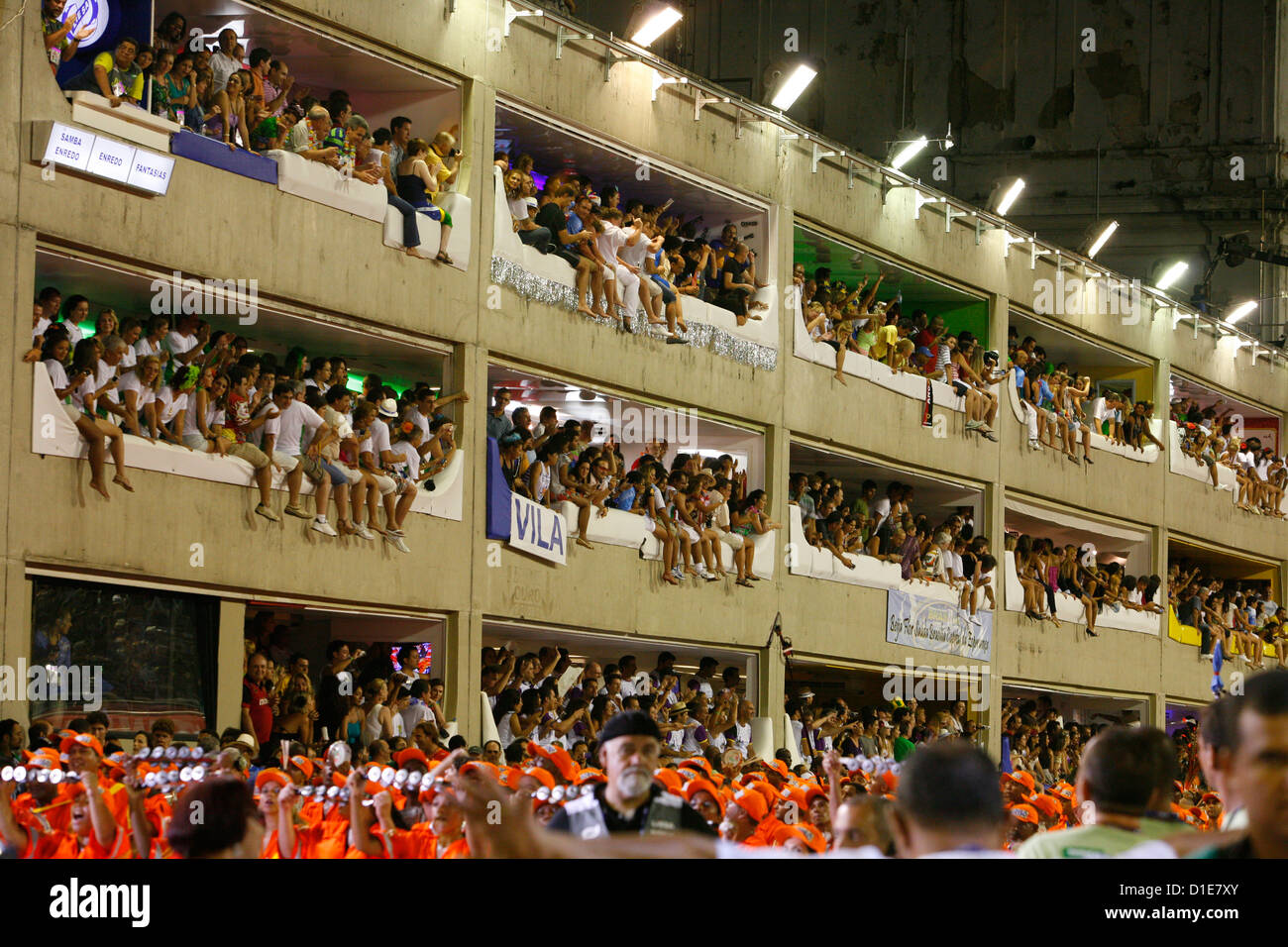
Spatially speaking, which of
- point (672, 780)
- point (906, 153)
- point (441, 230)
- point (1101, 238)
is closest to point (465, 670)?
point (441, 230)

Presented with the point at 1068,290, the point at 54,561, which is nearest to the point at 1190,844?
the point at 54,561

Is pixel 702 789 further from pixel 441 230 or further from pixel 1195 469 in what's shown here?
pixel 1195 469

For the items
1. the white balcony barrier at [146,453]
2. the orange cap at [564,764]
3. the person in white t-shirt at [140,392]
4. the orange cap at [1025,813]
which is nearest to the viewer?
the orange cap at [564,764]

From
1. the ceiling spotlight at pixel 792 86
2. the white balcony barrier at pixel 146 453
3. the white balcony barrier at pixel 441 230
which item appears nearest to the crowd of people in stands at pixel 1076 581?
the ceiling spotlight at pixel 792 86

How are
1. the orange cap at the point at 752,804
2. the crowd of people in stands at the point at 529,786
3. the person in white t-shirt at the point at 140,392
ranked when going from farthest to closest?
the person in white t-shirt at the point at 140,392 < the orange cap at the point at 752,804 < the crowd of people in stands at the point at 529,786

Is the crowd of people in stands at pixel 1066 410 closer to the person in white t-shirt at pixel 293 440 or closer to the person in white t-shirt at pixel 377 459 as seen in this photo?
the person in white t-shirt at pixel 377 459

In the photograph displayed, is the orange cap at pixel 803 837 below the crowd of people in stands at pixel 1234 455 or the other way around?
below

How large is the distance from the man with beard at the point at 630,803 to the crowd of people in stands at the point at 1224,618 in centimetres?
2977

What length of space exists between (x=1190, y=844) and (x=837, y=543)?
1996 centimetres

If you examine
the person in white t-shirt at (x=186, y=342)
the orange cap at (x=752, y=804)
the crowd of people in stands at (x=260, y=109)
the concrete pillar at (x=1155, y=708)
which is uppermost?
the crowd of people in stands at (x=260, y=109)

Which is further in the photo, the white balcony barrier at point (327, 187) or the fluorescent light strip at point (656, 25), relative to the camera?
the fluorescent light strip at point (656, 25)

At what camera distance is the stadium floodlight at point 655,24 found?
21578mm

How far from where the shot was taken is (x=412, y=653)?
61.0 feet
